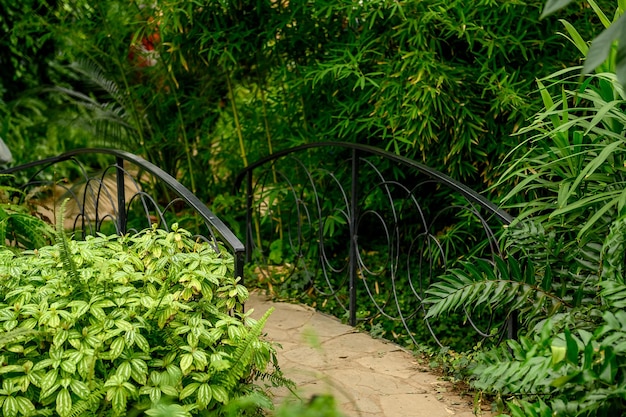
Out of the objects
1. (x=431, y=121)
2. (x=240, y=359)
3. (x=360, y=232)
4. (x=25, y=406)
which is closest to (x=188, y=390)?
(x=240, y=359)

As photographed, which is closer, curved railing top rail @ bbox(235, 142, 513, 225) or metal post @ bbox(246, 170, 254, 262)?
curved railing top rail @ bbox(235, 142, 513, 225)

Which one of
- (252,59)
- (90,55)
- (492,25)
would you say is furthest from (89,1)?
(492,25)

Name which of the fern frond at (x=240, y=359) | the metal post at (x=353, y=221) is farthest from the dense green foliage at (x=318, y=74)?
the fern frond at (x=240, y=359)

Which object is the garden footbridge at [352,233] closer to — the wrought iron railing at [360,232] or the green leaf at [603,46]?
the wrought iron railing at [360,232]

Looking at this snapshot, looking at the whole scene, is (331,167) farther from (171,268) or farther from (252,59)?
(171,268)

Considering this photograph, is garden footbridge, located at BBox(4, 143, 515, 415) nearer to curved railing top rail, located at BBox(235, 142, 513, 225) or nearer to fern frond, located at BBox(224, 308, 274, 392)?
curved railing top rail, located at BBox(235, 142, 513, 225)

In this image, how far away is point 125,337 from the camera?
Answer: 8.16 feet

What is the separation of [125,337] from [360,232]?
2.98 meters

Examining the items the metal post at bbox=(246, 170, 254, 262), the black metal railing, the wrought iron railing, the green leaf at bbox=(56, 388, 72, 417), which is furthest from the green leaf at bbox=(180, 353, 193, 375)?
the metal post at bbox=(246, 170, 254, 262)

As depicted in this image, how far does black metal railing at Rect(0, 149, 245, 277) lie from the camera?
10.6 feet

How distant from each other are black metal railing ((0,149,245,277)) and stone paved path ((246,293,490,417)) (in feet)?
1.94

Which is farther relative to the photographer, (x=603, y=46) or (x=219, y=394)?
(x=219, y=394)

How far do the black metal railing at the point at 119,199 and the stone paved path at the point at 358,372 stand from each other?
1.94 ft

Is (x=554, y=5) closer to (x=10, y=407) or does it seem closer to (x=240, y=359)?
(x=240, y=359)
